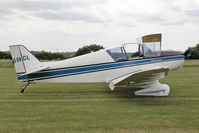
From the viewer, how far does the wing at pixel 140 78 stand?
649cm

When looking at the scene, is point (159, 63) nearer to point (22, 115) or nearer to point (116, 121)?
point (116, 121)

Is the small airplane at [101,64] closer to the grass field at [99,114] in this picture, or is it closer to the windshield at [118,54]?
the windshield at [118,54]

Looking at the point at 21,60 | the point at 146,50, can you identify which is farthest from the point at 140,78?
the point at 21,60

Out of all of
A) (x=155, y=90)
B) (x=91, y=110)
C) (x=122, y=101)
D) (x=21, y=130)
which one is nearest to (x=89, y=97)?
(x=122, y=101)

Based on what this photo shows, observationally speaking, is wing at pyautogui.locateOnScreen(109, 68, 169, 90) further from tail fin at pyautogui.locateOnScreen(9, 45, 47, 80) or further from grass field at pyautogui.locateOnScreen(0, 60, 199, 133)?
tail fin at pyautogui.locateOnScreen(9, 45, 47, 80)

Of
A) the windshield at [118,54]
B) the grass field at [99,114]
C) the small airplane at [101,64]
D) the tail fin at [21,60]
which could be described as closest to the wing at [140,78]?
the small airplane at [101,64]

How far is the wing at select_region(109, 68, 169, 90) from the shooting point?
21.3 feet

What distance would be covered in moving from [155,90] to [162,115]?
2.25 meters

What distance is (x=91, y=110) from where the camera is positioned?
5613 mm

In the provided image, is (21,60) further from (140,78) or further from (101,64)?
(140,78)

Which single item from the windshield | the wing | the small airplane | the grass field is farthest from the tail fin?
the wing

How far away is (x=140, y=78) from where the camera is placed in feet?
Answer: 23.3

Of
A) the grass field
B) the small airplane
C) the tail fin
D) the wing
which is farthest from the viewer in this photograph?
the tail fin

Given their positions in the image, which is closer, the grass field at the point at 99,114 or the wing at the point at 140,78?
the grass field at the point at 99,114
